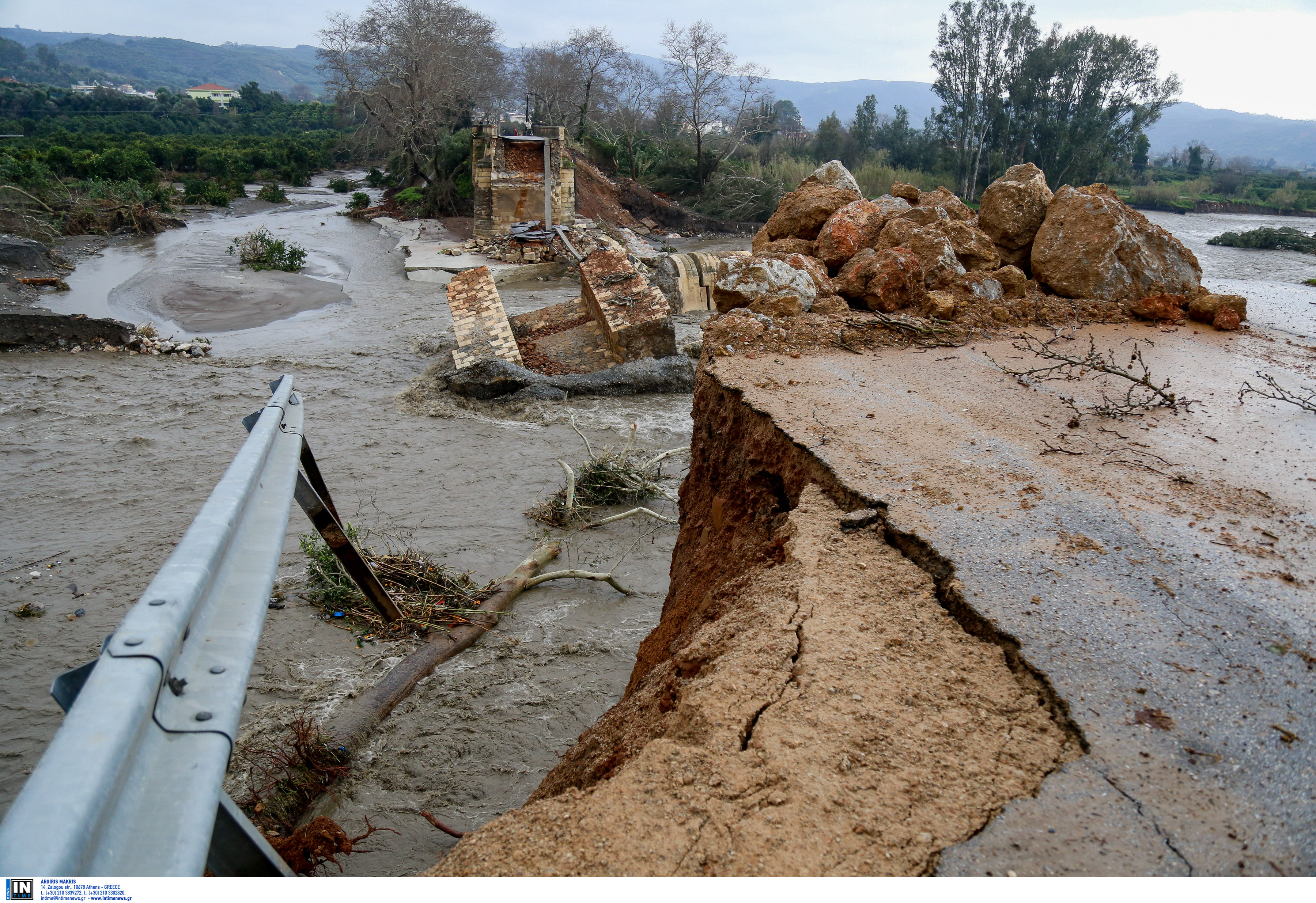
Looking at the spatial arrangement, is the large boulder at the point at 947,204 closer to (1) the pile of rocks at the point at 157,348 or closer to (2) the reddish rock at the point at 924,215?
(2) the reddish rock at the point at 924,215

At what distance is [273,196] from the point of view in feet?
107

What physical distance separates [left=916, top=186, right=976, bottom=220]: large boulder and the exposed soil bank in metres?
3.62

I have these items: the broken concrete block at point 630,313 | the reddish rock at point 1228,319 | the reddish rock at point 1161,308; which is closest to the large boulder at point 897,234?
the reddish rock at point 1161,308

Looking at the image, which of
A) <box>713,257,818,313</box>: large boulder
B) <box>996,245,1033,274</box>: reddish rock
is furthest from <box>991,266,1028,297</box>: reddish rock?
<box>713,257,818,313</box>: large boulder

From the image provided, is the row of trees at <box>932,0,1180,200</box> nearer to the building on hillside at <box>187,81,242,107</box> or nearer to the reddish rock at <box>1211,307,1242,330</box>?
the reddish rock at <box>1211,307,1242,330</box>

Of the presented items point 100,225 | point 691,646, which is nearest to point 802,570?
point 691,646

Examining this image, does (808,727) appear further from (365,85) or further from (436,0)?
(436,0)

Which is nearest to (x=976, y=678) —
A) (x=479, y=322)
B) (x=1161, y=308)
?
(x=1161, y=308)

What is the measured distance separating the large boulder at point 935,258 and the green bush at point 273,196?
111 ft

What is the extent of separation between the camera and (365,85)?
111ft

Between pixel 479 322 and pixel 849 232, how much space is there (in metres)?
6.02

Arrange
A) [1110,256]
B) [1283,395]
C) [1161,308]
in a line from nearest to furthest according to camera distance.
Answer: [1283,395]
[1161,308]
[1110,256]

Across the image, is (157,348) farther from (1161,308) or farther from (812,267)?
(1161,308)

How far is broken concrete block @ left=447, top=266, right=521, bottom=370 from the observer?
10141 mm
